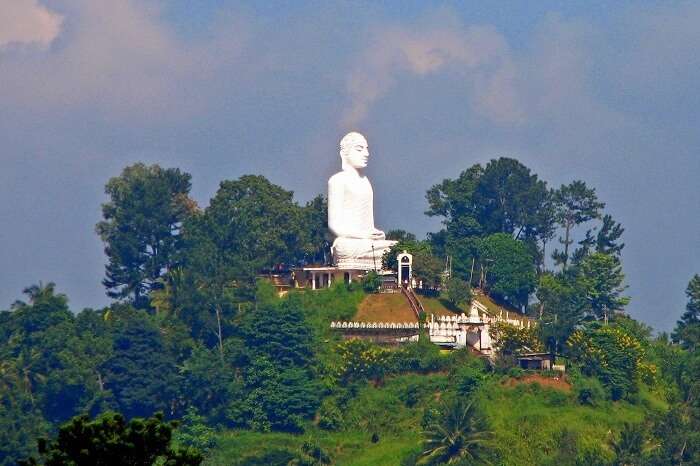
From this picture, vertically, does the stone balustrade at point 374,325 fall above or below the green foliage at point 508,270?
below

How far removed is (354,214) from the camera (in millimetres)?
81688

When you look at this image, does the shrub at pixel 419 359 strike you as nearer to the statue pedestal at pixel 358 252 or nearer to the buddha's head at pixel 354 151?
the statue pedestal at pixel 358 252

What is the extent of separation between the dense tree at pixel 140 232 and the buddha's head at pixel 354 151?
5.25 m

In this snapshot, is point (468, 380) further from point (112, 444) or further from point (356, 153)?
point (112, 444)

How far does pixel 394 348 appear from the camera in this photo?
73.8 m

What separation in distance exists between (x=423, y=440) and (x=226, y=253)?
1285cm

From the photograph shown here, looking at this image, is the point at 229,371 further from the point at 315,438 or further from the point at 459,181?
the point at 459,181

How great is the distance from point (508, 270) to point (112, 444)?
40357 millimetres

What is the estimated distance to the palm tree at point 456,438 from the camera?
67.3m

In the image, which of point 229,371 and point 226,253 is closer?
point 229,371

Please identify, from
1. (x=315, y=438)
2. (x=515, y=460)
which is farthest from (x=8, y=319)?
(x=515, y=460)

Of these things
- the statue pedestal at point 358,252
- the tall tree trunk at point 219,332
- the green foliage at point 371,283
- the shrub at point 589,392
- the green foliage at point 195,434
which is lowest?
the green foliage at point 195,434

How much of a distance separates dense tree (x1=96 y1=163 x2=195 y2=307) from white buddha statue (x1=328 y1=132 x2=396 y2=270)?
477 centimetres

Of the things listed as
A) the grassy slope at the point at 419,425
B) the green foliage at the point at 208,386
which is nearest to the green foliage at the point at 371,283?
the grassy slope at the point at 419,425
